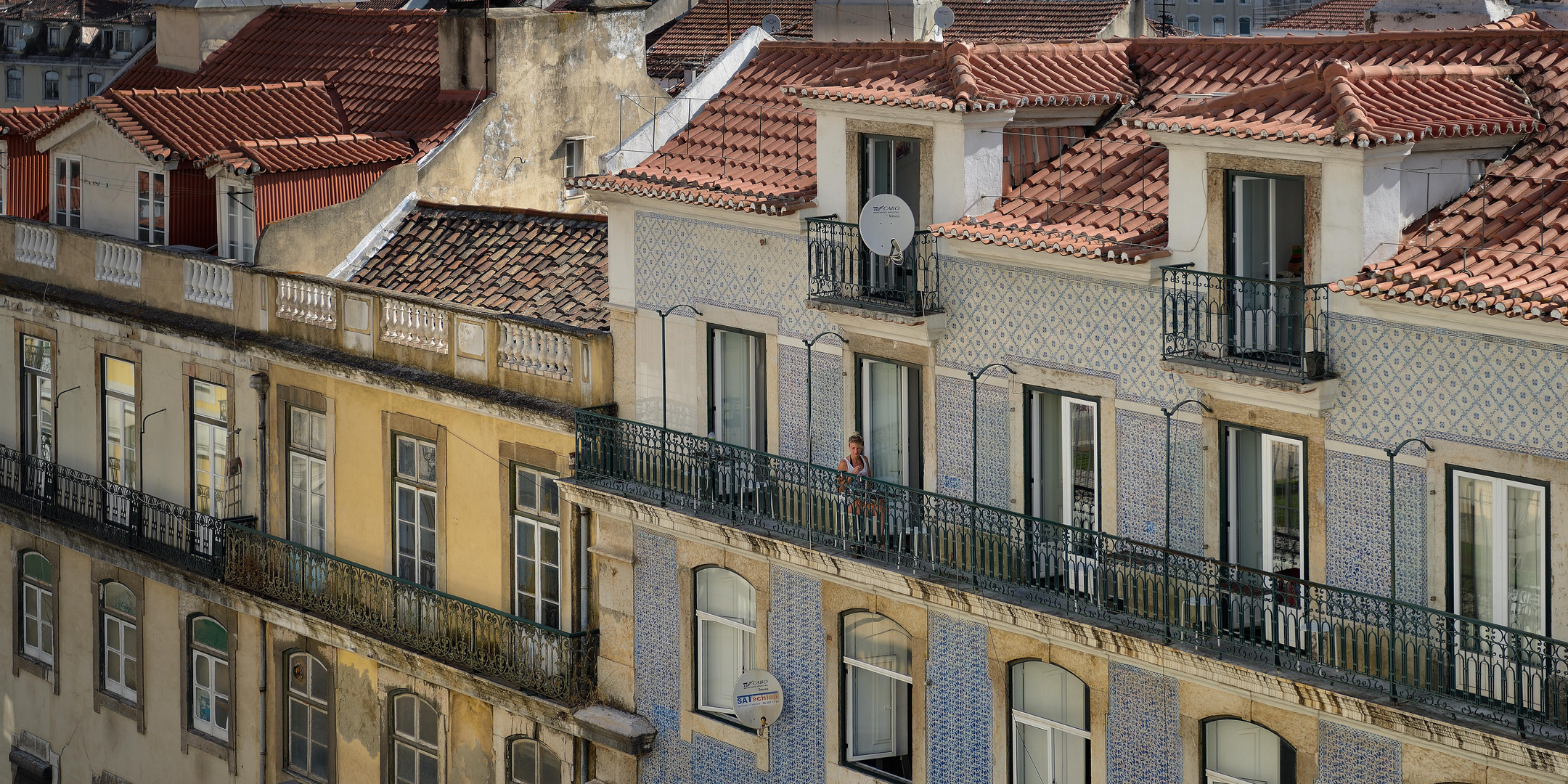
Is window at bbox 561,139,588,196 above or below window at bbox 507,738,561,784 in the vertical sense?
above

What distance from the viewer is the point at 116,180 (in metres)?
35.5

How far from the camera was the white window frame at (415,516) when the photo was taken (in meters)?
30.8

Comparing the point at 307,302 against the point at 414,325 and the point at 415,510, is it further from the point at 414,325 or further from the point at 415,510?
the point at 415,510

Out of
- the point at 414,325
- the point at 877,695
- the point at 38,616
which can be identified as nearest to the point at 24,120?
the point at 38,616

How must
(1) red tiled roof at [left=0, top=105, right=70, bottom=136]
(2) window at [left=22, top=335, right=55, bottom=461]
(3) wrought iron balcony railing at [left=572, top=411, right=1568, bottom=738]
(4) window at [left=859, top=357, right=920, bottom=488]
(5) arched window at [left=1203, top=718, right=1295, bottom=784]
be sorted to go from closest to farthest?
1. (3) wrought iron balcony railing at [left=572, top=411, right=1568, bottom=738]
2. (5) arched window at [left=1203, top=718, right=1295, bottom=784]
3. (4) window at [left=859, top=357, right=920, bottom=488]
4. (2) window at [left=22, top=335, right=55, bottom=461]
5. (1) red tiled roof at [left=0, top=105, right=70, bottom=136]

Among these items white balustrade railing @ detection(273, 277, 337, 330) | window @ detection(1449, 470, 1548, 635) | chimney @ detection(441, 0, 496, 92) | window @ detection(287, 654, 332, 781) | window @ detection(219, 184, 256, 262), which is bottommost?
window @ detection(287, 654, 332, 781)

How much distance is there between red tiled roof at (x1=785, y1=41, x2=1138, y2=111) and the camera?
23.5 meters

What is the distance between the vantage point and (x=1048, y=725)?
77.2 ft

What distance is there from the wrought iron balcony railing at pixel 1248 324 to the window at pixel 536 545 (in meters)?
10.0

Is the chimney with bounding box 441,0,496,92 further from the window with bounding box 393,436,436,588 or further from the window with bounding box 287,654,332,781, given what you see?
the window with bounding box 287,654,332,781

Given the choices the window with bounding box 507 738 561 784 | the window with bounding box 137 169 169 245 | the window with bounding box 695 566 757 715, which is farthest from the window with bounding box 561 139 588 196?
the window with bounding box 695 566 757 715

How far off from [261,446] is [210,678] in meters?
3.95

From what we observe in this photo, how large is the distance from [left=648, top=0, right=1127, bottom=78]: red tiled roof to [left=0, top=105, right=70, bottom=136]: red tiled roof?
512 inches

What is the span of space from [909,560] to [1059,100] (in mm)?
4946
